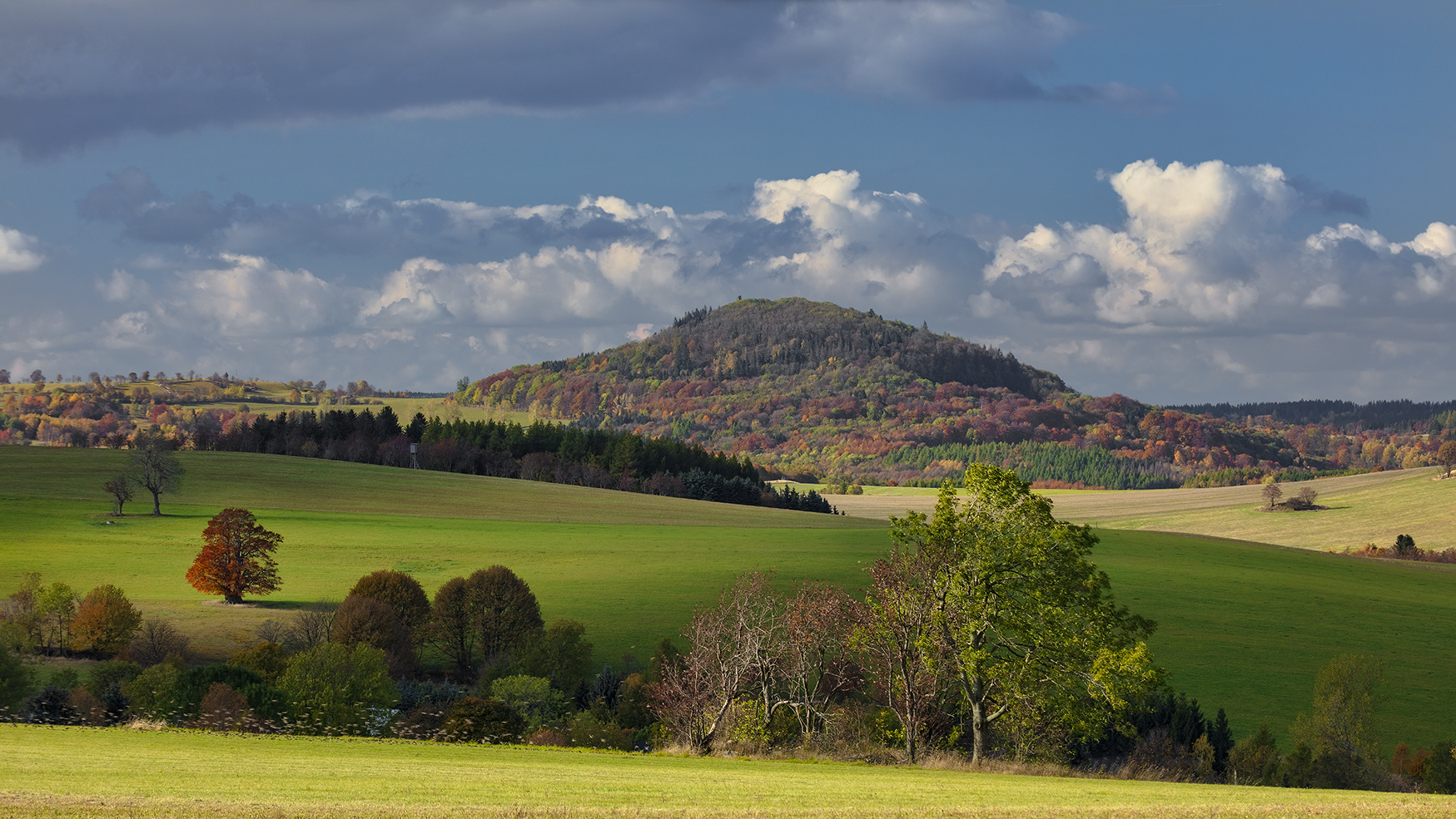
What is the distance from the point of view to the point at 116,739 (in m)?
25.2

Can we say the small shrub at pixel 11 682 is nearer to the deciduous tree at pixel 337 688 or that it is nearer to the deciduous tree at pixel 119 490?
the deciduous tree at pixel 337 688

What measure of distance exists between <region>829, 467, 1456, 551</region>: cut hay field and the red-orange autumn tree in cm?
10044

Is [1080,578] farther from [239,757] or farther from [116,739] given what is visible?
[116,739]

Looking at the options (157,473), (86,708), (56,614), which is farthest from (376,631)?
(157,473)

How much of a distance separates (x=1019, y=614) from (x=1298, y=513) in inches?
5213

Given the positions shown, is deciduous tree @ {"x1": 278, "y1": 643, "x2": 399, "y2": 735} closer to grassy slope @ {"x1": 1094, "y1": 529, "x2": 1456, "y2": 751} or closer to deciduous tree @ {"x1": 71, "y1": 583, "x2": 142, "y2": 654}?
deciduous tree @ {"x1": 71, "y1": 583, "x2": 142, "y2": 654}

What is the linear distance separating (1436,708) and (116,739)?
56679 millimetres

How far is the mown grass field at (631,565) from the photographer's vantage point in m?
58.1

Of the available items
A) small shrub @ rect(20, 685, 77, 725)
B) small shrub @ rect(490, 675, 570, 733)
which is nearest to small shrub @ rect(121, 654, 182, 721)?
small shrub @ rect(20, 685, 77, 725)

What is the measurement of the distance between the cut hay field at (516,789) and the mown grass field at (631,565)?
1215 inches

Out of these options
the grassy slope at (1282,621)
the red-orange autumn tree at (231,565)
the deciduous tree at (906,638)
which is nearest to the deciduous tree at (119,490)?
the red-orange autumn tree at (231,565)

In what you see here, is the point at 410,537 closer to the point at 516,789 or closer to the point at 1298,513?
the point at 516,789

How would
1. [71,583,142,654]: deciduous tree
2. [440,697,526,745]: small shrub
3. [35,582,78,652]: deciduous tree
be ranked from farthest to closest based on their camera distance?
[35,582,78,652]: deciduous tree → [71,583,142,654]: deciduous tree → [440,697,526,745]: small shrub

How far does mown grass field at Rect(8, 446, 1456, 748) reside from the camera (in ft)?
191
